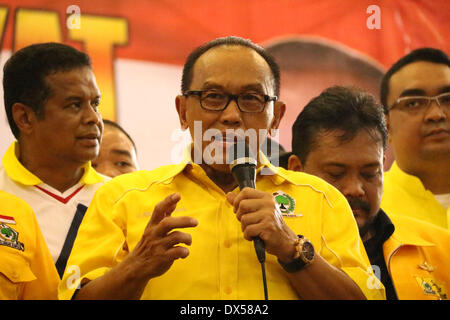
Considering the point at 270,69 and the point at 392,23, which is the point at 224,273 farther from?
the point at 392,23

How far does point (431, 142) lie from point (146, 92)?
161 centimetres

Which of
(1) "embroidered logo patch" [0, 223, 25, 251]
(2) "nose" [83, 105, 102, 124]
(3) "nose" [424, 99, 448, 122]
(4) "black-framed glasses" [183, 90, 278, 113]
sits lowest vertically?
(1) "embroidered logo patch" [0, 223, 25, 251]

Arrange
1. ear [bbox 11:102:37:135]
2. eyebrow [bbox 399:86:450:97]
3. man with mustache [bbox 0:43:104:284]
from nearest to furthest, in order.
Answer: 1. man with mustache [bbox 0:43:104:284]
2. ear [bbox 11:102:37:135]
3. eyebrow [bbox 399:86:450:97]

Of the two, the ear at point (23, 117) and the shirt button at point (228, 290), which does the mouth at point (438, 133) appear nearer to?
the shirt button at point (228, 290)

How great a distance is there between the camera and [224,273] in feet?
5.32

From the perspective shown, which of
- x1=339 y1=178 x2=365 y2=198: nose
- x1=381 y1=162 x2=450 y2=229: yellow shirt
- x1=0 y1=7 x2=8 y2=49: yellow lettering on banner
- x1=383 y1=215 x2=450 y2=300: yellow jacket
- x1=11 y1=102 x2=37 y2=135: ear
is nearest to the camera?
x1=383 y1=215 x2=450 y2=300: yellow jacket

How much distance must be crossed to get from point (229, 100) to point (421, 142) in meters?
1.35

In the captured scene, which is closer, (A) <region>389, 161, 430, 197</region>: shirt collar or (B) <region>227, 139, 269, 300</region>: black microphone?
(B) <region>227, 139, 269, 300</region>: black microphone

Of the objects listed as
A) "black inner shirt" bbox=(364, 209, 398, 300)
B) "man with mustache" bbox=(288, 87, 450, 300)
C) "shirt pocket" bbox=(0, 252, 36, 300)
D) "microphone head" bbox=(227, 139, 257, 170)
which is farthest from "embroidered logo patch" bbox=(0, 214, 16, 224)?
"black inner shirt" bbox=(364, 209, 398, 300)

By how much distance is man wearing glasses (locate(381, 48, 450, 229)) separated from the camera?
9.11 ft

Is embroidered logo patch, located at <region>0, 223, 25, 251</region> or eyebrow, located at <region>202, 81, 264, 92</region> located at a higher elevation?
eyebrow, located at <region>202, 81, 264, 92</region>

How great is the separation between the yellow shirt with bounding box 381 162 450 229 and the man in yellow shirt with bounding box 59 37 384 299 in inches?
40.7

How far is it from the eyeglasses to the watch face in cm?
154

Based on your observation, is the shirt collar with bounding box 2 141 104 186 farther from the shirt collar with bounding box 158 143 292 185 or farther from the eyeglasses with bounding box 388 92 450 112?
the eyeglasses with bounding box 388 92 450 112
